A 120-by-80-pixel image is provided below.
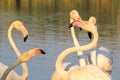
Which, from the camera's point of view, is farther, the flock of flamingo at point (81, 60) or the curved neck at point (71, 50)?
the curved neck at point (71, 50)

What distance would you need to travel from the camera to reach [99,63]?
1038cm

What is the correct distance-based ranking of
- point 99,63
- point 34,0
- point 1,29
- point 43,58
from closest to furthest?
point 99,63, point 43,58, point 1,29, point 34,0

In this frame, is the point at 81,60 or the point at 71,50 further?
the point at 81,60

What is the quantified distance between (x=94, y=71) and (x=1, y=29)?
909 inches

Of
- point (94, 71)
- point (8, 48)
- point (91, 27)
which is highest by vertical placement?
point (91, 27)

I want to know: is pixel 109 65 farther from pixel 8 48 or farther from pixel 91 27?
pixel 8 48

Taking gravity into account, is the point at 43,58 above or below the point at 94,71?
below

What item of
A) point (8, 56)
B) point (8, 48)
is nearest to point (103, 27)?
point (8, 48)

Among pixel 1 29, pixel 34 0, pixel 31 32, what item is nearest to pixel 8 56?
pixel 31 32

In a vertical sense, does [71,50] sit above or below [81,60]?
above

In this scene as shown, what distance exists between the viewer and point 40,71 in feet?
48.7

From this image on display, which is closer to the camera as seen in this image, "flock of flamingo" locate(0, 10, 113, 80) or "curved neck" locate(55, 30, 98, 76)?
"flock of flamingo" locate(0, 10, 113, 80)

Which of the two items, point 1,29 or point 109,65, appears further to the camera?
point 1,29

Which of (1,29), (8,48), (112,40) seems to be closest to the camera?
(8,48)
